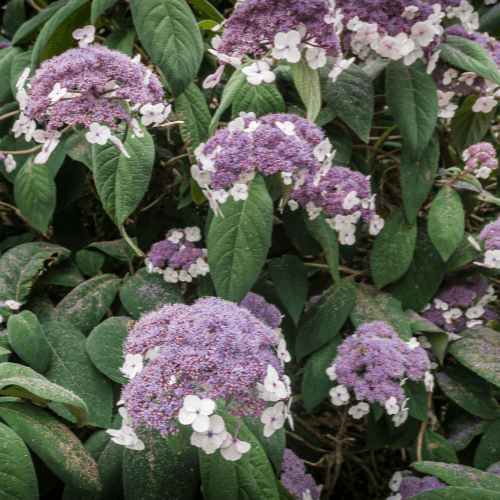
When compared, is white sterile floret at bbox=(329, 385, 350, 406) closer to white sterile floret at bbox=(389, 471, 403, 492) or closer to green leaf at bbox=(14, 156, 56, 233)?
white sterile floret at bbox=(389, 471, 403, 492)

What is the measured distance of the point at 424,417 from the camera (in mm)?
1003

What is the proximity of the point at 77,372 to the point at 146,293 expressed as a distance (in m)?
0.21

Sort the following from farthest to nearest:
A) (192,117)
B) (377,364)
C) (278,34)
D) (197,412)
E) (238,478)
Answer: (192,117), (377,364), (278,34), (238,478), (197,412)

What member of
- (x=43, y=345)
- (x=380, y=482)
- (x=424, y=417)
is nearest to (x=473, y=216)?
(x=424, y=417)

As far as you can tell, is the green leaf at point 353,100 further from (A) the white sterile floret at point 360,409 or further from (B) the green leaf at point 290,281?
(A) the white sterile floret at point 360,409

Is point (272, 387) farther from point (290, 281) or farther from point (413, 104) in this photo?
point (413, 104)

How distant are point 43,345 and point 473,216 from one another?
3.81 ft

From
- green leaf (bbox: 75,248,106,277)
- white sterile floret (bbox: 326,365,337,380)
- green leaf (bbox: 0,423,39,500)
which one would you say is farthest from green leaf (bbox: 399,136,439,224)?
green leaf (bbox: 0,423,39,500)

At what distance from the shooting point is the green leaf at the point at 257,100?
932 millimetres

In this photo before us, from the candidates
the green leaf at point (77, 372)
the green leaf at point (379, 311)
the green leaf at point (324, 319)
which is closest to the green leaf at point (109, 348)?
the green leaf at point (77, 372)

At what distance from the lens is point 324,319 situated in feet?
3.42

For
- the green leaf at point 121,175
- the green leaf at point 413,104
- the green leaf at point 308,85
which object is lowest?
the green leaf at point 413,104

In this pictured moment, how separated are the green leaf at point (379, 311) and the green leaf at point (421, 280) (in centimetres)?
5

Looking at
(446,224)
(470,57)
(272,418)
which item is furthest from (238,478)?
(470,57)
